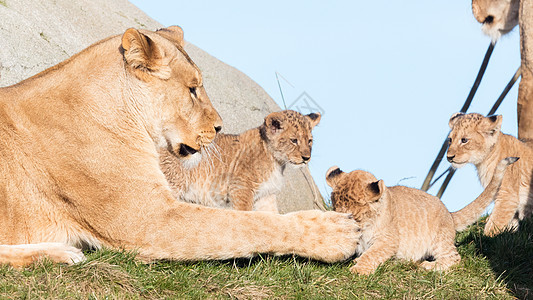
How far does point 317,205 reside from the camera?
773 cm

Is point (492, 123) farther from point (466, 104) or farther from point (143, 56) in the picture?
point (143, 56)

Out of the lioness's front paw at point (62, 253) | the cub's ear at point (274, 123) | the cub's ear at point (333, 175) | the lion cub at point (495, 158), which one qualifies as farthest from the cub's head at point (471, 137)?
the lioness's front paw at point (62, 253)

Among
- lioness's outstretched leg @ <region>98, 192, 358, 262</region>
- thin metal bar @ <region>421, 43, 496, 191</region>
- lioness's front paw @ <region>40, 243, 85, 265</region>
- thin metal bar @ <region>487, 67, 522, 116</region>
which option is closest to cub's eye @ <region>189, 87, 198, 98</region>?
lioness's outstretched leg @ <region>98, 192, 358, 262</region>

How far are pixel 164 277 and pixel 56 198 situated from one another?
0.81 metres

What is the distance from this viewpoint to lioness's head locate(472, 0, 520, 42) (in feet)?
28.5

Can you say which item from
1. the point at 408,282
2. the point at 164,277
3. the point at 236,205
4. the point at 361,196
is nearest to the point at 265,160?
the point at 236,205

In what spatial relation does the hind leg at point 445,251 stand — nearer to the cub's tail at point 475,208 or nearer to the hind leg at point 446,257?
the hind leg at point 446,257

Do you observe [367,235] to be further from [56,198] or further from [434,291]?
[56,198]

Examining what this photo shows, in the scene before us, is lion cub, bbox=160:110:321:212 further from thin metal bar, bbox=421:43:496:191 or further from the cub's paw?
the cub's paw

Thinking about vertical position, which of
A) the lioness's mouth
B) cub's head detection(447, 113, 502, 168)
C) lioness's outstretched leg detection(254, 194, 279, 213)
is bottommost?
lioness's outstretched leg detection(254, 194, 279, 213)

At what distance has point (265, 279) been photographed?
3932 mm

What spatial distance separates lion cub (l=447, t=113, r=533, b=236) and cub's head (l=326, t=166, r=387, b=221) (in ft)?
5.58

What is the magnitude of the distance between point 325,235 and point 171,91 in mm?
1258

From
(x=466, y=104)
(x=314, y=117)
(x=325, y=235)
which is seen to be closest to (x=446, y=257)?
(x=325, y=235)
